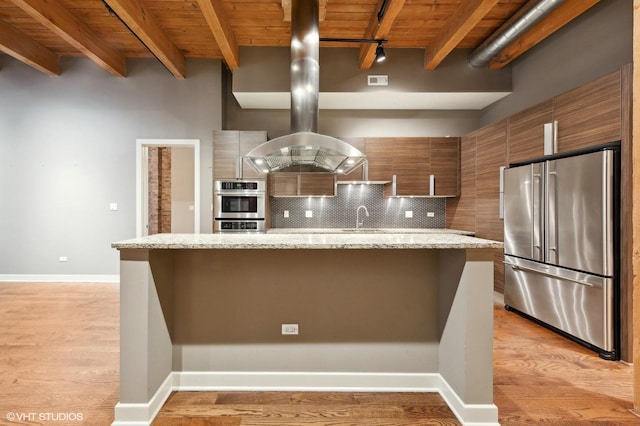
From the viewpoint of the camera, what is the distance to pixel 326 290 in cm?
208

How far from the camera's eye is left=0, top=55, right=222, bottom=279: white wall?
4.60 meters

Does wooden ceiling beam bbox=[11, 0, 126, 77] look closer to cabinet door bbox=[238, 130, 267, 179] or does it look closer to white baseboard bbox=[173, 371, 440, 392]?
cabinet door bbox=[238, 130, 267, 179]

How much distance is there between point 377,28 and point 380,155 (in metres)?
1.72

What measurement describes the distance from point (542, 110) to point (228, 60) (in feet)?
11.7

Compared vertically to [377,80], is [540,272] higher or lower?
lower

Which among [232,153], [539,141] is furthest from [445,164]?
[232,153]

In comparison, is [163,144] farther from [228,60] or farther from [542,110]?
[542,110]

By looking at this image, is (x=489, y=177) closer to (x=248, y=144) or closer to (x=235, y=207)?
(x=248, y=144)

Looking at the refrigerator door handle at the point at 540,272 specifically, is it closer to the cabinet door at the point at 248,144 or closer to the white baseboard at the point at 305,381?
the white baseboard at the point at 305,381

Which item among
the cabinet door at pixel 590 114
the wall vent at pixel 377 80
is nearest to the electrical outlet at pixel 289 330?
the cabinet door at pixel 590 114

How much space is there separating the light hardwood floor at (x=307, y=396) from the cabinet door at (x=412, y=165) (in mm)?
2356

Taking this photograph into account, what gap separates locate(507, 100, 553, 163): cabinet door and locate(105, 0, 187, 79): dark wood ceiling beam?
162 inches

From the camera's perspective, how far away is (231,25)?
363cm

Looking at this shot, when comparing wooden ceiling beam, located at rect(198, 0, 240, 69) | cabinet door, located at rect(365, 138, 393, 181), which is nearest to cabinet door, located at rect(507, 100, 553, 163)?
cabinet door, located at rect(365, 138, 393, 181)
